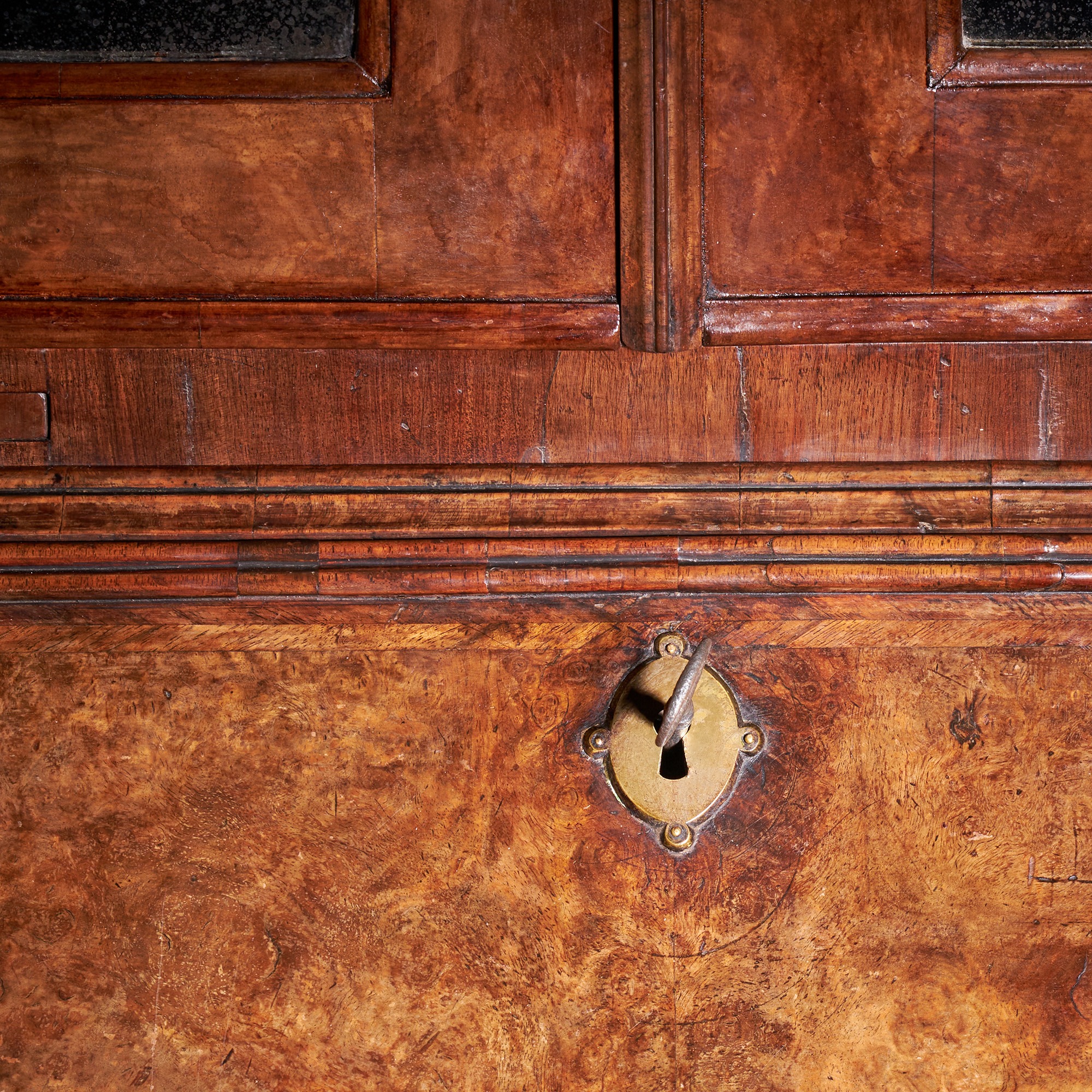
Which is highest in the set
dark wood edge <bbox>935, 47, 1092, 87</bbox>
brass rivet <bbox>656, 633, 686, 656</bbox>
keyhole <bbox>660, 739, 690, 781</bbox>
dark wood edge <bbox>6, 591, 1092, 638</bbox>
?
dark wood edge <bbox>935, 47, 1092, 87</bbox>

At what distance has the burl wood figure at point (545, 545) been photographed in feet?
3.47

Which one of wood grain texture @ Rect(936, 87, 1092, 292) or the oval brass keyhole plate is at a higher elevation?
wood grain texture @ Rect(936, 87, 1092, 292)

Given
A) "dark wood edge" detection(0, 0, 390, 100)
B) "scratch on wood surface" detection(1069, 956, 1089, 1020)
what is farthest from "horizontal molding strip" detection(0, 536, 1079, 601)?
"dark wood edge" detection(0, 0, 390, 100)

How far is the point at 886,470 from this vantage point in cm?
108

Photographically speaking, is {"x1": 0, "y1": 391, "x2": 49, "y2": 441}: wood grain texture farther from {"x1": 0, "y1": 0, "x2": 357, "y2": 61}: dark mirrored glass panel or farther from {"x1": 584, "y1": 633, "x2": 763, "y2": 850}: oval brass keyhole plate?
{"x1": 584, "y1": 633, "x2": 763, "y2": 850}: oval brass keyhole plate

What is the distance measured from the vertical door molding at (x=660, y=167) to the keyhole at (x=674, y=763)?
0.52 metres

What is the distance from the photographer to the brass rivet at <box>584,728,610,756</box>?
3.48ft

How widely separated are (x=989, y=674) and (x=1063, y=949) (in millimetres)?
352

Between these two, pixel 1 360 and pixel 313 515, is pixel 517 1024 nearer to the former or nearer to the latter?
pixel 313 515

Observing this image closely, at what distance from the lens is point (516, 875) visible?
107 centimetres

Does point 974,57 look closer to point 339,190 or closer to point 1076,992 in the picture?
point 339,190

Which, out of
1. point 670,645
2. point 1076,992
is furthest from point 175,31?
point 1076,992

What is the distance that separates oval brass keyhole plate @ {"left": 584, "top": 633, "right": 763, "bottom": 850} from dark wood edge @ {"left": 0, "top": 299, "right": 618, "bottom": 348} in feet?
1.50

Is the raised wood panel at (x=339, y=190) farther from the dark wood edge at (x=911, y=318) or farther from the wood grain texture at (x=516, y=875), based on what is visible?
the wood grain texture at (x=516, y=875)
